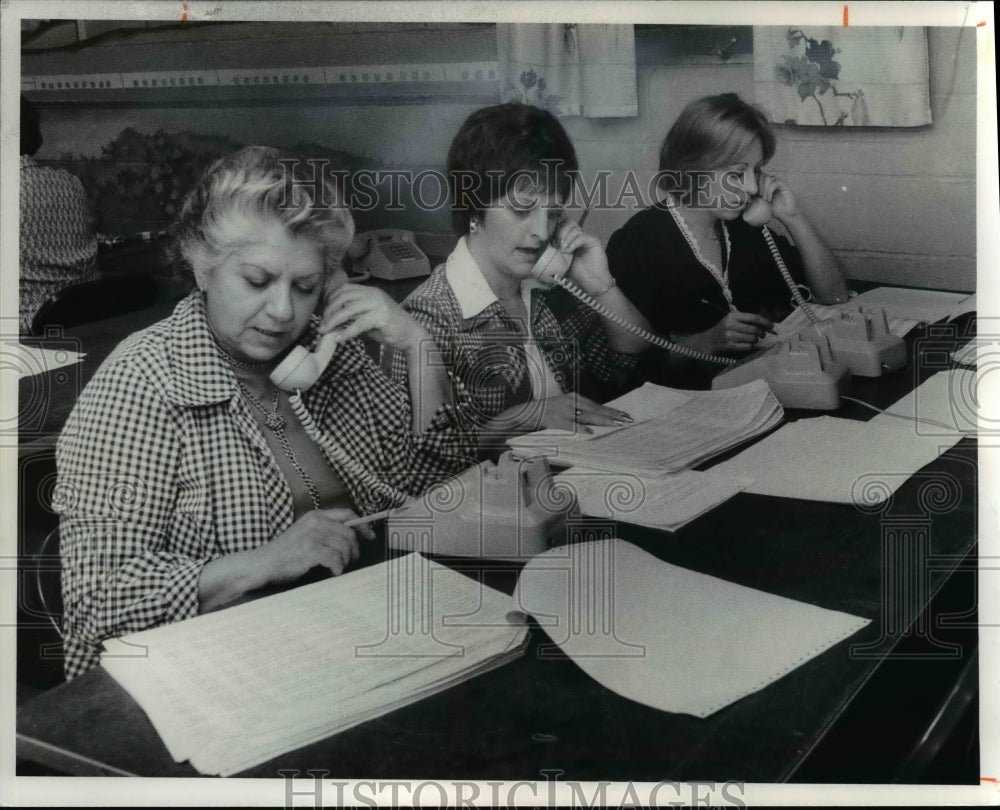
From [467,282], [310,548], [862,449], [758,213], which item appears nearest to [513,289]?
[467,282]

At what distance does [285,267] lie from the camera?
6.15 feet

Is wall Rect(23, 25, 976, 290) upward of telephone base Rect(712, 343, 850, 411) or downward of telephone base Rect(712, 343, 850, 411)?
upward

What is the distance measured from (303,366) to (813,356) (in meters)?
0.95

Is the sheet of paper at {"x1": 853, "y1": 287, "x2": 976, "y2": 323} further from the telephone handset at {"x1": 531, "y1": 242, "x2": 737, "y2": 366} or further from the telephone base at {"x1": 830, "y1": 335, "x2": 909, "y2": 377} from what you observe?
the telephone handset at {"x1": 531, "y1": 242, "x2": 737, "y2": 366}

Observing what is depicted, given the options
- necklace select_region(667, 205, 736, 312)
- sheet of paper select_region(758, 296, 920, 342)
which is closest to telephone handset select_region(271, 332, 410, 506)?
necklace select_region(667, 205, 736, 312)

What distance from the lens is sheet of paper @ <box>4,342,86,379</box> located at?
1917mm

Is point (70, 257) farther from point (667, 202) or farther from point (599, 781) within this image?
point (599, 781)

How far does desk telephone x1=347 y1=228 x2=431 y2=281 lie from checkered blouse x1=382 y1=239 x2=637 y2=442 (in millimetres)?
44

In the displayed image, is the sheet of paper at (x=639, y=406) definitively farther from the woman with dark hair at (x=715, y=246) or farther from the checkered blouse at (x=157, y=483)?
the checkered blouse at (x=157, y=483)

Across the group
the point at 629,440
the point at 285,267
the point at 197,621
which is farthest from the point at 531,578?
the point at 285,267

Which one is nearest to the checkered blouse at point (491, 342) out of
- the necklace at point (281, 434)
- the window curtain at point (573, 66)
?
the necklace at point (281, 434)

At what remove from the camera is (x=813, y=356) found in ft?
6.68

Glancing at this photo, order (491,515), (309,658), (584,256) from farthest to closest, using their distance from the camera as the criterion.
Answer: (584,256) → (491,515) → (309,658)

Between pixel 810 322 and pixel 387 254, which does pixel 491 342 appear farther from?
pixel 810 322
